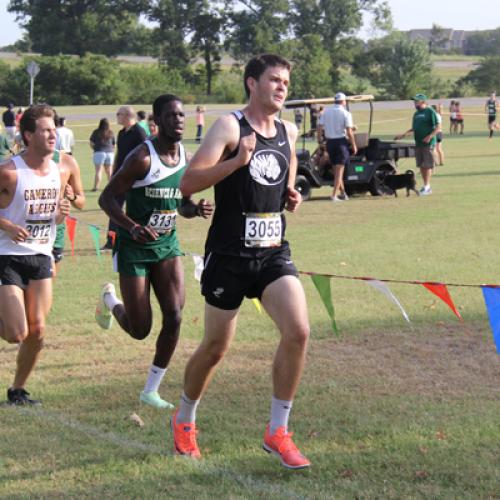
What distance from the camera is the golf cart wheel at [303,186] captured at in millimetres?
19109

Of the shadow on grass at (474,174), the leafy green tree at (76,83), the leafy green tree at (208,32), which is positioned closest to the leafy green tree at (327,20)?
the leafy green tree at (208,32)

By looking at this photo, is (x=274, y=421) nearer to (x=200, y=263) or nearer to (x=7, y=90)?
(x=200, y=263)

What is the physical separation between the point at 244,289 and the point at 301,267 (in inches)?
257

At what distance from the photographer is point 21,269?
656 cm

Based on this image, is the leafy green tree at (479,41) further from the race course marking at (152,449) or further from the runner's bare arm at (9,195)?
the race course marking at (152,449)

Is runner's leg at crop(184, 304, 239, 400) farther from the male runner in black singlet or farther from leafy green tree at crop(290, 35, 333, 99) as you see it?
leafy green tree at crop(290, 35, 333, 99)

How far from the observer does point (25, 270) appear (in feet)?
21.5

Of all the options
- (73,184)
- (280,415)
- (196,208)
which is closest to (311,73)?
(73,184)

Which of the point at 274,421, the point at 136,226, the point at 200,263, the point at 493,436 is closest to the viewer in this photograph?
the point at 274,421

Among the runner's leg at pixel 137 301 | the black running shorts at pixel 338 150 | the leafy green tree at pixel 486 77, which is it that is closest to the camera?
the runner's leg at pixel 137 301

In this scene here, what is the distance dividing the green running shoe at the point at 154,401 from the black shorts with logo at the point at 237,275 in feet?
4.72

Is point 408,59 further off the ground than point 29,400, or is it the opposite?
point 408,59

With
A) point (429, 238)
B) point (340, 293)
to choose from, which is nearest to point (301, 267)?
point (340, 293)

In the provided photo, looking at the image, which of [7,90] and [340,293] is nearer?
[340,293]
